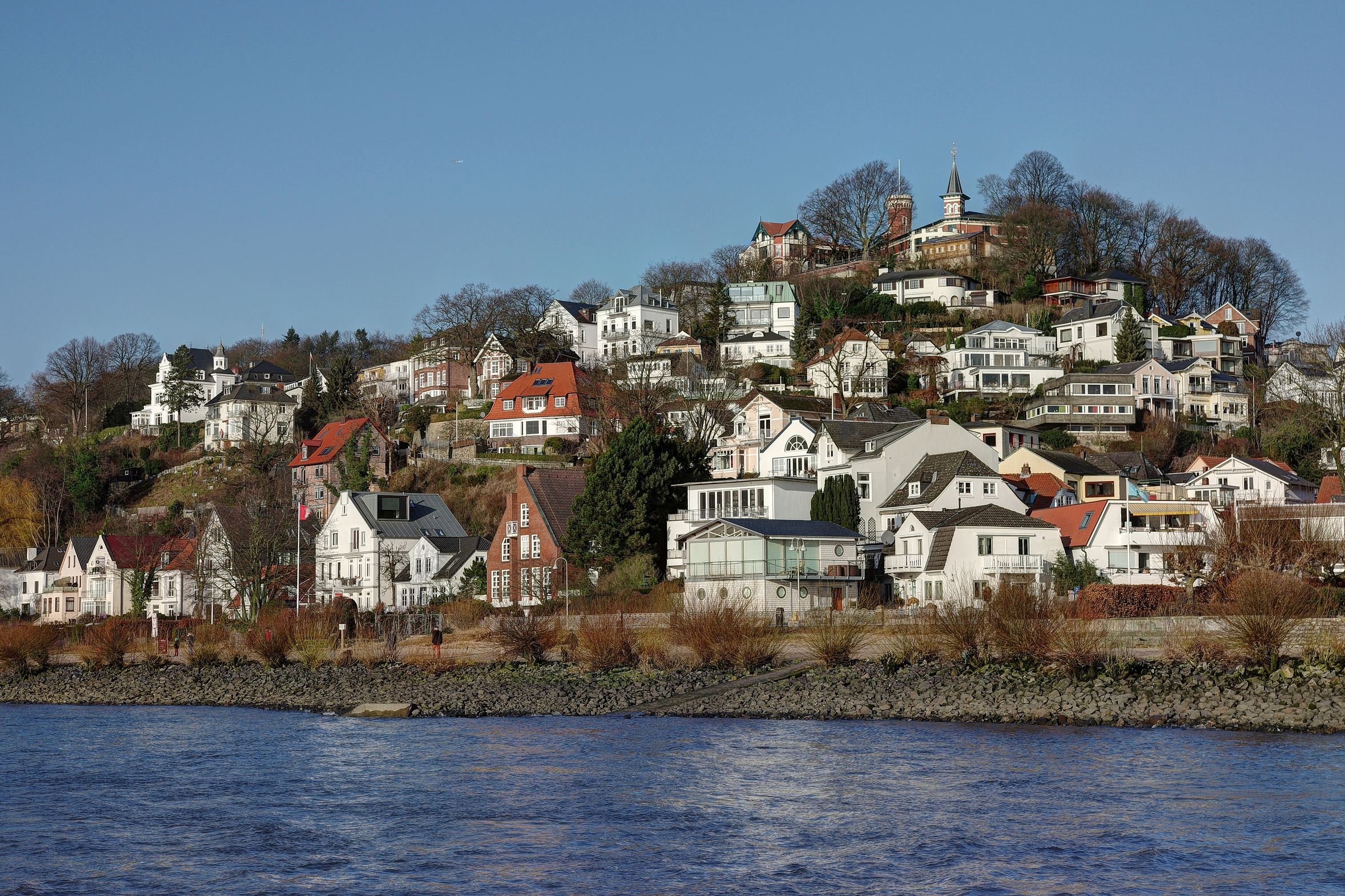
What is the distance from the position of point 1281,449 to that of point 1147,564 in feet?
105

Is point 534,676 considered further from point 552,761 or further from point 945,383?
point 945,383

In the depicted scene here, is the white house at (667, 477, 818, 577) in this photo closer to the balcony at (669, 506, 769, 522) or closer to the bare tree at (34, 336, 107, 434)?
the balcony at (669, 506, 769, 522)

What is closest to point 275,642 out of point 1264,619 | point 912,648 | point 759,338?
point 912,648

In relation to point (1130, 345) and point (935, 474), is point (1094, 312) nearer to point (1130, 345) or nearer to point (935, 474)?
point (1130, 345)

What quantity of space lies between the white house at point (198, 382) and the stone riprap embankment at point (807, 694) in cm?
8328

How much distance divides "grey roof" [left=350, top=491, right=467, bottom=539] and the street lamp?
17653 millimetres

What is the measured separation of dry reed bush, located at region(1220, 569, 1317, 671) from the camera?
119 feet

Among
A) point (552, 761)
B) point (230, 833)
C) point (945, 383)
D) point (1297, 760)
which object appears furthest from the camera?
point (945, 383)

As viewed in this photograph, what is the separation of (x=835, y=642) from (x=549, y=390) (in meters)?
60.6

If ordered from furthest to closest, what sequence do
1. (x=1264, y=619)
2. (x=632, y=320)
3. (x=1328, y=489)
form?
(x=632, y=320) → (x=1328, y=489) → (x=1264, y=619)

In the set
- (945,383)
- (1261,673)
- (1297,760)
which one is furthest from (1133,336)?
(1297,760)

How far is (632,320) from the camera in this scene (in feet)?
413

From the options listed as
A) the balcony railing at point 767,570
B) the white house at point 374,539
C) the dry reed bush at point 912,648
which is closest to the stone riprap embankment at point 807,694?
the dry reed bush at point 912,648

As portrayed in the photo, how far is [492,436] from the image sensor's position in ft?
334
